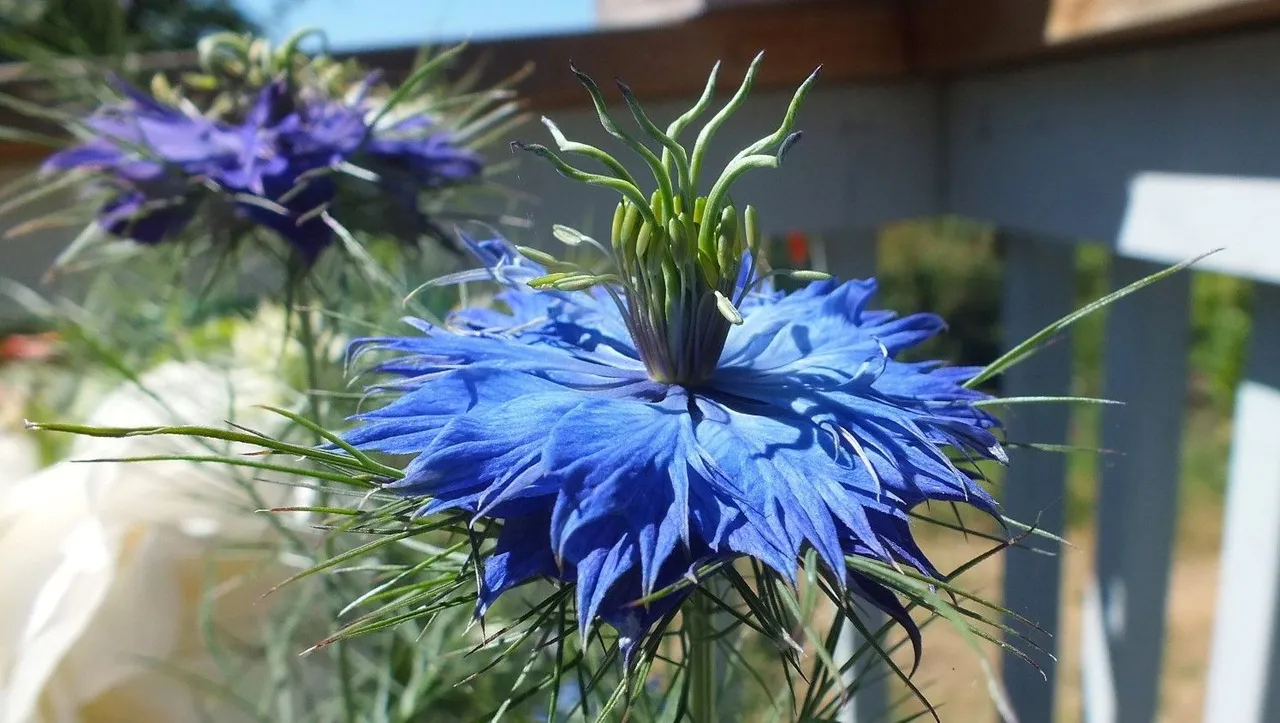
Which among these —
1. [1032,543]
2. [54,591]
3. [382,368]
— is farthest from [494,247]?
[1032,543]

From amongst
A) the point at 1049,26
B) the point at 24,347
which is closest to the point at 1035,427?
the point at 1049,26

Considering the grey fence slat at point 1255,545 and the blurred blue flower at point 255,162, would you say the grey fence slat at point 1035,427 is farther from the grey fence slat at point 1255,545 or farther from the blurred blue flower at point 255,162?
the blurred blue flower at point 255,162

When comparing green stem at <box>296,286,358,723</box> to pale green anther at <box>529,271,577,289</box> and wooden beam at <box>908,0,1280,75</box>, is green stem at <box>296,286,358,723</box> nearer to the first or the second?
pale green anther at <box>529,271,577,289</box>

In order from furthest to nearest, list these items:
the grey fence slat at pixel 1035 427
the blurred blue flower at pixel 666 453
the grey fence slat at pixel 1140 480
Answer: the grey fence slat at pixel 1140 480, the grey fence slat at pixel 1035 427, the blurred blue flower at pixel 666 453

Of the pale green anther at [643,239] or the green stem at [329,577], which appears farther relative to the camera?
the green stem at [329,577]

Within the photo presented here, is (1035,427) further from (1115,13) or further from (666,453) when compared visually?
(666,453)

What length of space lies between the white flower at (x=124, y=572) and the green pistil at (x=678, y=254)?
0.78 ft

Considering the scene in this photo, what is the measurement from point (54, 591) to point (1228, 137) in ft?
1.77

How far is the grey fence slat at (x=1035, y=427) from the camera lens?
0.49 meters

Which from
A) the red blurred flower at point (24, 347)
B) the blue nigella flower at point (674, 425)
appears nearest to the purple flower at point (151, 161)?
the blue nigella flower at point (674, 425)

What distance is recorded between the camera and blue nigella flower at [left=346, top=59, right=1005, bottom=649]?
0.22 m

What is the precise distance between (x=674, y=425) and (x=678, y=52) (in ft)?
1.35

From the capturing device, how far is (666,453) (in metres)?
0.24

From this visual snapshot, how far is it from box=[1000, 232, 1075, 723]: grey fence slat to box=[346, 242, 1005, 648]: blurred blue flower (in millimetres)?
203
